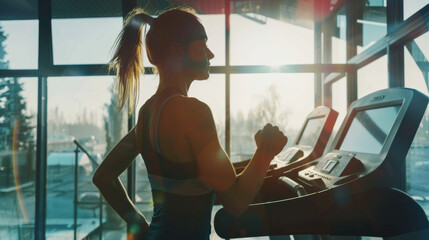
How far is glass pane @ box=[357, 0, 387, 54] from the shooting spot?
2160mm

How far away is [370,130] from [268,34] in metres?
1.76

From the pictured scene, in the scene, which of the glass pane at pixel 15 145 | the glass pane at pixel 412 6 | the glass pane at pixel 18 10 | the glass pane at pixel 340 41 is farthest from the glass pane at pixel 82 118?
the glass pane at pixel 412 6

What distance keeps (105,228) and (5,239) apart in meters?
1.06

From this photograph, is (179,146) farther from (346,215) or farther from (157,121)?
(346,215)

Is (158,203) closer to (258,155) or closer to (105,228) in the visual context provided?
(258,155)

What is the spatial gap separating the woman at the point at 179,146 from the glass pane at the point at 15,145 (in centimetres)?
243

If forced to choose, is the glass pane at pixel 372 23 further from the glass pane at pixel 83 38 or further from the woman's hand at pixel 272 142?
the glass pane at pixel 83 38

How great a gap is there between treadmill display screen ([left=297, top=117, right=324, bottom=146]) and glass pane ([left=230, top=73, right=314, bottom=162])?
0.19 meters

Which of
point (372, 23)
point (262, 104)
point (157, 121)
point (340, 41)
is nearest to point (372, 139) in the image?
point (157, 121)

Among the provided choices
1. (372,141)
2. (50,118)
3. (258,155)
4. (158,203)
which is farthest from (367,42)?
(50,118)

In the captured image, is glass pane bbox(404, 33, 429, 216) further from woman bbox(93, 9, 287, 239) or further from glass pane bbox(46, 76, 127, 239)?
glass pane bbox(46, 76, 127, 239)

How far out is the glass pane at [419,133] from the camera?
1.68 meters

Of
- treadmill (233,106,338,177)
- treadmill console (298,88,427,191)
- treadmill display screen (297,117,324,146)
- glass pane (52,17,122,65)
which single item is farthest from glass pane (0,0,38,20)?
treadmill console (298,88,427,191)

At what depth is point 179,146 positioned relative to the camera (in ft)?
2.79
